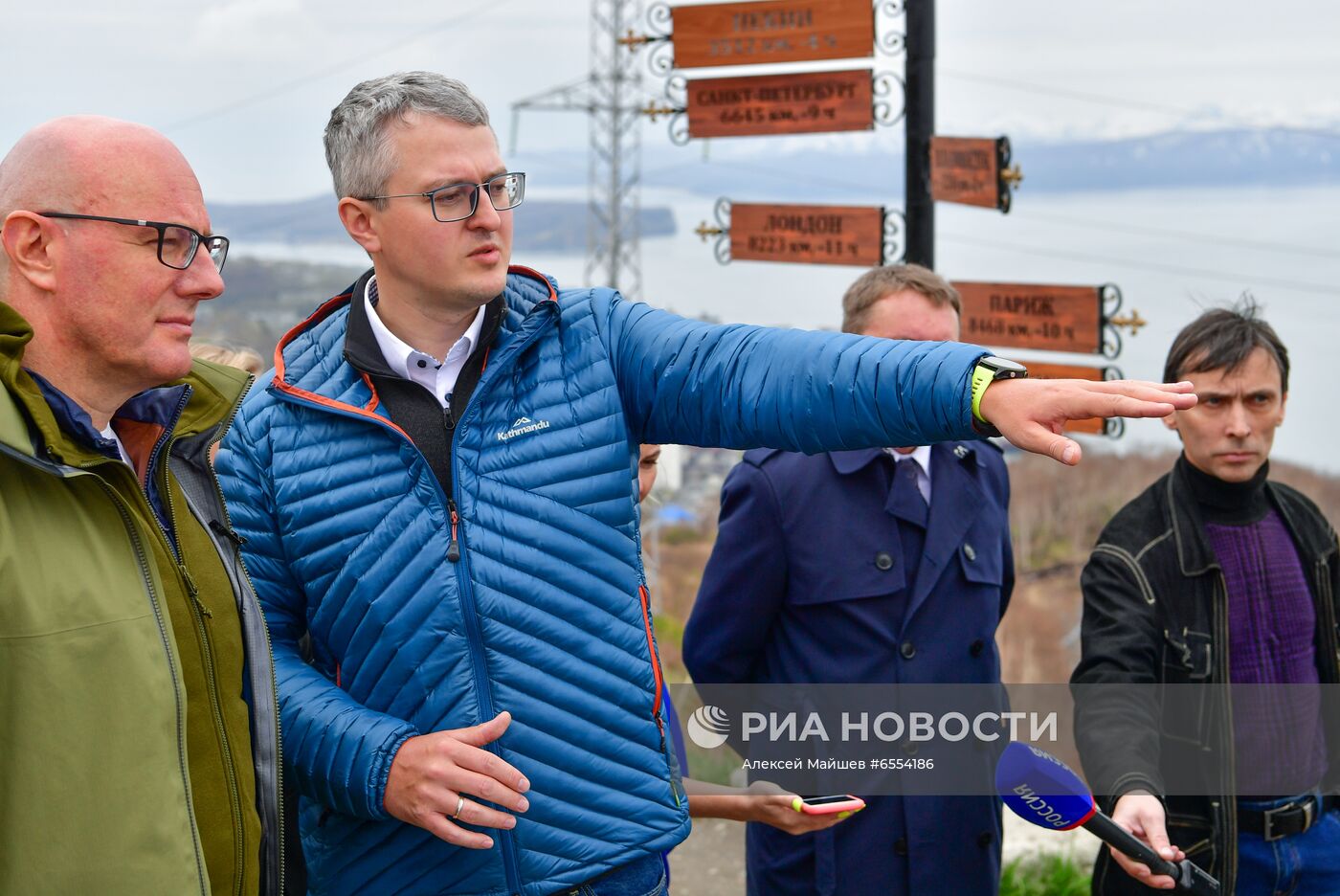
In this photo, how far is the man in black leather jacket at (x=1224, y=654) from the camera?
2613 millimetres

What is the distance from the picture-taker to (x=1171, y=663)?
8.74ft

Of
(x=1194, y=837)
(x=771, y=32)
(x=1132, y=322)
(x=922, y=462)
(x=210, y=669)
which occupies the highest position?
(x=771, y=32)

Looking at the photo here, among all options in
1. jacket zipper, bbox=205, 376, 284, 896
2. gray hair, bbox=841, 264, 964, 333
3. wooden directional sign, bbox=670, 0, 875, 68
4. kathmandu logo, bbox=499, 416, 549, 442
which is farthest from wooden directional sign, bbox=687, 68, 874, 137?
jacket zipper, bbox=205, 376, 284, 896

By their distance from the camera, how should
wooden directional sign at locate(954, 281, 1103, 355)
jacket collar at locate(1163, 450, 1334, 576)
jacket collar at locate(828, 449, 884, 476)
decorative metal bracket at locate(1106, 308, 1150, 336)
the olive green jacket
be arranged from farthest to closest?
1. wooden directional sign at locate(954, 281, 1103, 355)
2. decorative metal bracket at locate(1106, 308, 1150, 336)
3. jacket collar at locate(828, 449, 884, 476)
4. jacket collar at locate(1163, 450, 1334, 576)
5. the olive green jacket

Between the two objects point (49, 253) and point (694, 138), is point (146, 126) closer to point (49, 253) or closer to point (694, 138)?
point (49, 253)

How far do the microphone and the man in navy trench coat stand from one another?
15.1 inches

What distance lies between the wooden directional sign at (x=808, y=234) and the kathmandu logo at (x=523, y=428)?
2.92 metres

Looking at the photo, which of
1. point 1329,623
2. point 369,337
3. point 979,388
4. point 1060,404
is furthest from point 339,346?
point 1329,623

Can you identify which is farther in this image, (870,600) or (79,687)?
(870,600)

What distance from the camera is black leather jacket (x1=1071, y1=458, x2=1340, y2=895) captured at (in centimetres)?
260

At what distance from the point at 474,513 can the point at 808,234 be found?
10.3ft

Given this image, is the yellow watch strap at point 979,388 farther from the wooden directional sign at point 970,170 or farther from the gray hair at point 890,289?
the wooden directional sign at point 970,170

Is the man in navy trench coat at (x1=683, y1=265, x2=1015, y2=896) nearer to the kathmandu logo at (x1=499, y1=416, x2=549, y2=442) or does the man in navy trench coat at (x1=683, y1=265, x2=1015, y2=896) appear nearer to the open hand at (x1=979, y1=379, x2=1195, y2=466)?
the kathmandu logo at (x1=499, y1=416, x2=549, y2=442)

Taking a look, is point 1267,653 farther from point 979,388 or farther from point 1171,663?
point 979,388
